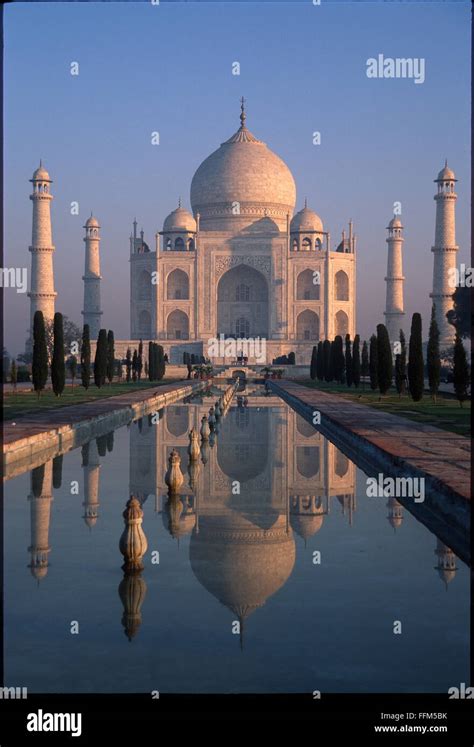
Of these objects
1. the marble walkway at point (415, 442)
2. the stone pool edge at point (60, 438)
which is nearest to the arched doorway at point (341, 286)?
the stone pool edge at point (60, 438)

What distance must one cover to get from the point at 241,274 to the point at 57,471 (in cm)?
4113

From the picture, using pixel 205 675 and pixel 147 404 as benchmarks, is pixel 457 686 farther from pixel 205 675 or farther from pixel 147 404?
pixel 147 404

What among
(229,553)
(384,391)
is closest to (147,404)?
(384,391)

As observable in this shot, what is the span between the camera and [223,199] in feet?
161

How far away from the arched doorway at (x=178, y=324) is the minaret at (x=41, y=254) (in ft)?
28.4

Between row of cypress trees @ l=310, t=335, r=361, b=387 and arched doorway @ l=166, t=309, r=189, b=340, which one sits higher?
arched doorway @ l=166, t=309, r=189, b=340

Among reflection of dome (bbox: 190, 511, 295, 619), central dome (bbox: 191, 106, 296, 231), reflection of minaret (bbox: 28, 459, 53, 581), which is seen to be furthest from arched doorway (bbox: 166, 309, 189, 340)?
reflection of dome (bbox: 190, 511, 295, 619)

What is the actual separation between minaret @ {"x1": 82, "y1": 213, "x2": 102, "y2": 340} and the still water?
1555 inches

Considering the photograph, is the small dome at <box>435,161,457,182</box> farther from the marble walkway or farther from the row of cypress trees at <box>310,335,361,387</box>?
the marble walkway

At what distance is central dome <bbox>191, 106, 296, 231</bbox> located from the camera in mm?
49125

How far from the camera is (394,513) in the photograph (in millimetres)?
7023

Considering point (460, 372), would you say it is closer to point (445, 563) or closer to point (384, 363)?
point (384, 363)

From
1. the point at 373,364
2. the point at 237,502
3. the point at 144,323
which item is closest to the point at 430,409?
the point at 373,364
